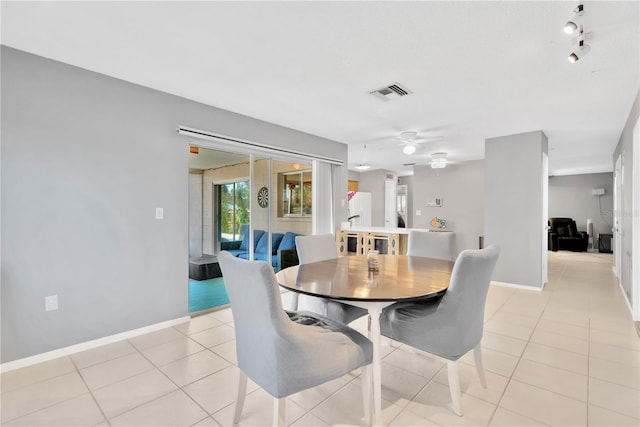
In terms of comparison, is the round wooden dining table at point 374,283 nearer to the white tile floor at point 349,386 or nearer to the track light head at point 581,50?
the white tile floor at point 349,386

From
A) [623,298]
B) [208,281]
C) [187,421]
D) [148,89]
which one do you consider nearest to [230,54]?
[148,89]

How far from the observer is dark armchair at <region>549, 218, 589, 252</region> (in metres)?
8.86

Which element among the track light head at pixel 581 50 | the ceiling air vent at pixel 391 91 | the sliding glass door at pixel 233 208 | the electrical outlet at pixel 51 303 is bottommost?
the electrical outlet at pixel 51 303

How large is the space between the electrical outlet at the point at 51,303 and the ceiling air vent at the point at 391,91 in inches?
130

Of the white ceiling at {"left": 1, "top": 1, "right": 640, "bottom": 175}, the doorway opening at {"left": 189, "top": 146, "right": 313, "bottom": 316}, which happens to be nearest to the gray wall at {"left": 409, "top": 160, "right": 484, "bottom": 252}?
the white ceiling at {"left": 1, "top": 1, "right": 640, "bottom": 175}

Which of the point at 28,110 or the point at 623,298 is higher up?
the point at 28,110

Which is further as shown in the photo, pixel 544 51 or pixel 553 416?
pixel 544 51

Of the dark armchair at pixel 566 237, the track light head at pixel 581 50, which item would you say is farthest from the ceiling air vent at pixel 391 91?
the dark armchair at pixel 566 237

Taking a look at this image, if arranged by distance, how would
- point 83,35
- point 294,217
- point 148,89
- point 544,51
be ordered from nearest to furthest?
1. point 83,35
2. point 544,51
3. point 148,89
4. point 294,217

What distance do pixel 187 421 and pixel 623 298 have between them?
5.33 meters

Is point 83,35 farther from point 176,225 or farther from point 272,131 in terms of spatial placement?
point 272,131

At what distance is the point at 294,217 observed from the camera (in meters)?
5.01

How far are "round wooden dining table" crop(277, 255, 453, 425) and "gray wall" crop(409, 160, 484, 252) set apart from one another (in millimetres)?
5314

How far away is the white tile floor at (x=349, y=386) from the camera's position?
70.8 inches
